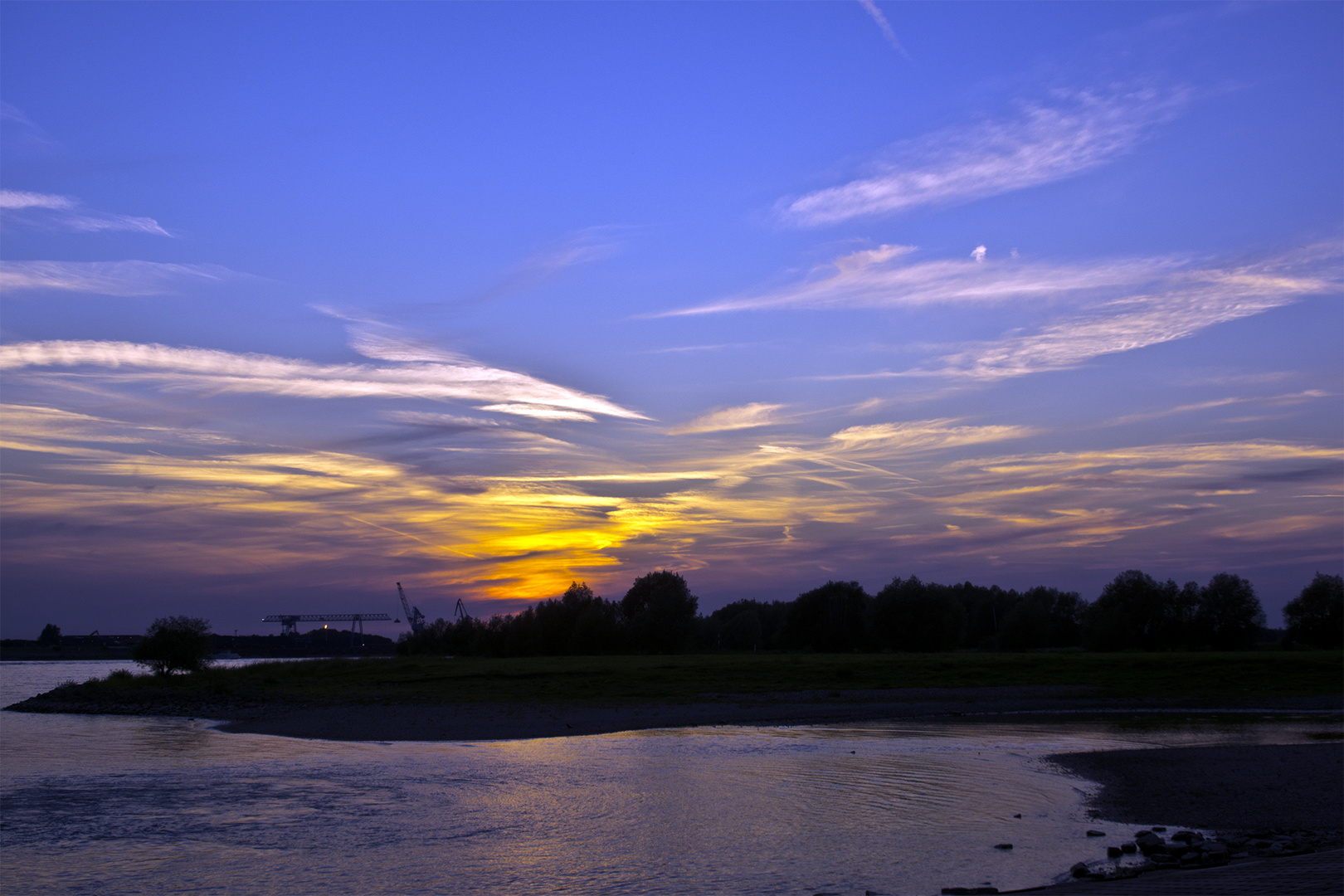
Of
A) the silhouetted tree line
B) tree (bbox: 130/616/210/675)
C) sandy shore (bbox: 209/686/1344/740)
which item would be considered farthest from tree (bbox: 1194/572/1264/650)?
tree (bbox: 130/616/210/675)

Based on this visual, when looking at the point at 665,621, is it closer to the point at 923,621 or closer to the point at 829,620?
the point at 829,620

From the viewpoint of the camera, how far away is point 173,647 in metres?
63.3

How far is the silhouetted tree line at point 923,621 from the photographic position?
9750 cm

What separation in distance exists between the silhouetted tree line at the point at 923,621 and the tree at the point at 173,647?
61655mm

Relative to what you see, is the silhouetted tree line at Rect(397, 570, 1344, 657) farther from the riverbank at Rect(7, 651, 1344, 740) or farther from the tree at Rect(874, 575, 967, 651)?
the riverbank at Rect(7, 651, 1344, 740)

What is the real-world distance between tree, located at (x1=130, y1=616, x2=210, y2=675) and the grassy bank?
4.07ft

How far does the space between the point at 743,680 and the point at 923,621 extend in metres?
59.3

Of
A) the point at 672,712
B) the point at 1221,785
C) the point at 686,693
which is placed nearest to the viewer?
the point at 1221,785

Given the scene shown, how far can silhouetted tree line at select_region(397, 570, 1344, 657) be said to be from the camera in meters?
97.5

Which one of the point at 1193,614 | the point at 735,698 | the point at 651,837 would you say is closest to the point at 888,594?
the point at 1193,614

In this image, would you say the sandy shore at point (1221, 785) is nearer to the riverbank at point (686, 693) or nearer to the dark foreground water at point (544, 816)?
the dark foreground water at point (544, 816)

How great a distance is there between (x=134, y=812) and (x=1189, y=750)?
27.9 metres

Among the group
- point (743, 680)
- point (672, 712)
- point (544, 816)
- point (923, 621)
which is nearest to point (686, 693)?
point (743, 680)

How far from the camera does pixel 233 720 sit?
3978 centimetres
